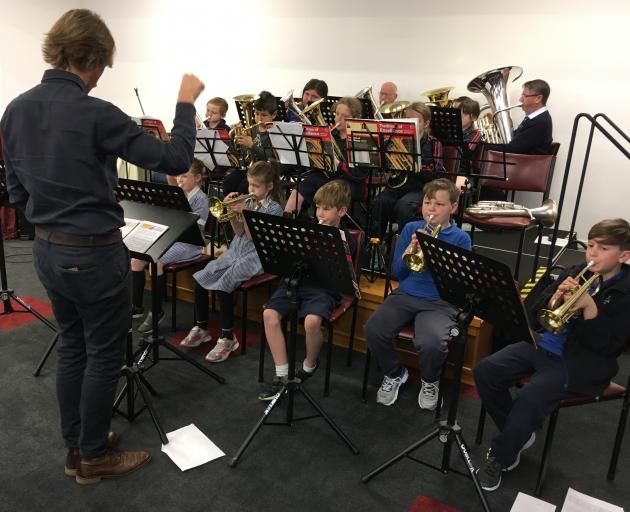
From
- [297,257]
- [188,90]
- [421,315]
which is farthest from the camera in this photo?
[421,315]

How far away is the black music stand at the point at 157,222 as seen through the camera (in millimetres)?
2756

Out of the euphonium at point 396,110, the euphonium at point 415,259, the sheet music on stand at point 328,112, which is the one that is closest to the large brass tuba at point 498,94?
the euphonium at point 396,110

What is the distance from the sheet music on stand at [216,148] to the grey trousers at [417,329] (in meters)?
2.47

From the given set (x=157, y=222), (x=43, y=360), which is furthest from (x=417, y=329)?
(x=43, y=360)

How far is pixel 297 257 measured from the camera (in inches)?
104

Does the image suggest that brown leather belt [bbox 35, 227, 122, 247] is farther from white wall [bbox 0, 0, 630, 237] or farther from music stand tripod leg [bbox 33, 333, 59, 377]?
white wall [bbox 0, 0, 630, 237]

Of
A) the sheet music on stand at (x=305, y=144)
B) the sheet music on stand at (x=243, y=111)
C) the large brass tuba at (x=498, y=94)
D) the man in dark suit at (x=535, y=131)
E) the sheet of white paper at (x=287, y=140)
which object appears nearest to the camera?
the sheet music on stand at (x=305, y=144)

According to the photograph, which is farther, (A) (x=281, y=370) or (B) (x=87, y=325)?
(A) (x=281, y=370)

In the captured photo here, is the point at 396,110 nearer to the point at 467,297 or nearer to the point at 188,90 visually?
the point at 467,297

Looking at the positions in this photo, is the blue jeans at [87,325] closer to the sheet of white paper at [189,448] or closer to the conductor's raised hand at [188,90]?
the sheet of white paper at [189,448]

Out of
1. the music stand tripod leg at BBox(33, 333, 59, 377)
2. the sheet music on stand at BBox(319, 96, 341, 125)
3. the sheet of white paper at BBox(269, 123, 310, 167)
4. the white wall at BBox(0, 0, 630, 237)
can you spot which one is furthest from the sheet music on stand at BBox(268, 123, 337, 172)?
the white wall at BBox(0, 0, 630, 237)

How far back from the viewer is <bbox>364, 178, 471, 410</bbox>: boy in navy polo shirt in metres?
2.96

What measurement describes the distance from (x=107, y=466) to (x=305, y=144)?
8.79 ft

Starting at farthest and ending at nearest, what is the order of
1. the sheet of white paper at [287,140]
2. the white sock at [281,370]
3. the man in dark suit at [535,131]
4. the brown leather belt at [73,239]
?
the man in dark suit at [535,131] < the sheet of white paper at [287,140] < the white sock at [281,370] < the brown leather belt at [73,239]
